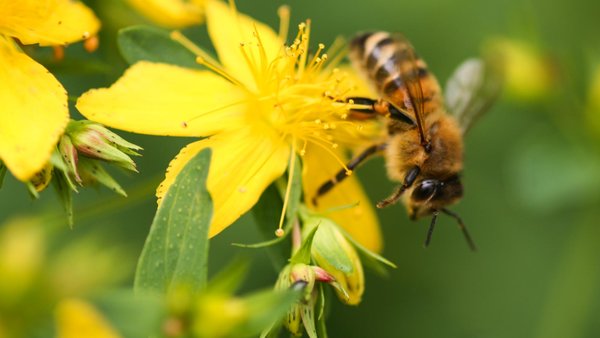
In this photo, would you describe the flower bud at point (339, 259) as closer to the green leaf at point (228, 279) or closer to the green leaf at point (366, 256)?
the green leaf at point (366, 256)

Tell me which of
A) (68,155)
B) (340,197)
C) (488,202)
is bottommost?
(488,202)

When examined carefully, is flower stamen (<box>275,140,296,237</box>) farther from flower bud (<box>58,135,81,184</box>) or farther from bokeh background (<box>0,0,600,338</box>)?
bokeh background (<box>0,0,600,338</box>)

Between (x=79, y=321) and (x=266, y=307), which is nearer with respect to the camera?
(x=79, y=321)

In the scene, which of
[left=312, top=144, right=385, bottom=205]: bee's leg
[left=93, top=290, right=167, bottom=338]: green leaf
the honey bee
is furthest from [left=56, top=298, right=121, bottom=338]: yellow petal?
[left=312, top=144, right=385, bottom=205]: bee's leg

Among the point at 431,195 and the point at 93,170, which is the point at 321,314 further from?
the point at 93,170

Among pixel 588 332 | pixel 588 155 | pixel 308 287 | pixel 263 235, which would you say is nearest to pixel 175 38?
pixel 263 235

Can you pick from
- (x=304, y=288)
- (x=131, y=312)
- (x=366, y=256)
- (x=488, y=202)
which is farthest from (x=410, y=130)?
(x=488, y=202)
